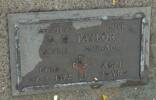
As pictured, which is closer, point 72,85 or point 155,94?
point 72,85

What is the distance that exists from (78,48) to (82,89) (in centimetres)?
39

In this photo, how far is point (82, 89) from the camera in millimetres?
3893

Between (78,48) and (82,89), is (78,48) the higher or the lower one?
the higher one

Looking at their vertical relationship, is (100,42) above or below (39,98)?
above

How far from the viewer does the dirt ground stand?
141 inches

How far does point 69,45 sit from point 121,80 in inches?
23.6

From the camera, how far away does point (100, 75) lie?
3.88m

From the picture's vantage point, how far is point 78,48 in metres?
3.76

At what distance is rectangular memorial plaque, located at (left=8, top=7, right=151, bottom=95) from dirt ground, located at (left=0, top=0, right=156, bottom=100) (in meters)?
0.05

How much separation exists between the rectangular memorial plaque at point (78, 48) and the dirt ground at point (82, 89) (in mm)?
55

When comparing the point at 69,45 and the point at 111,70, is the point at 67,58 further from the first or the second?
the point at 111,70

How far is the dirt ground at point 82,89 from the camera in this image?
3.59 metres

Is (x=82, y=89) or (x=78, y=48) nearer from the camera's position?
(x=78, y=48)

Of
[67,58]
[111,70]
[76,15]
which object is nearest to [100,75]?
[111,70]
